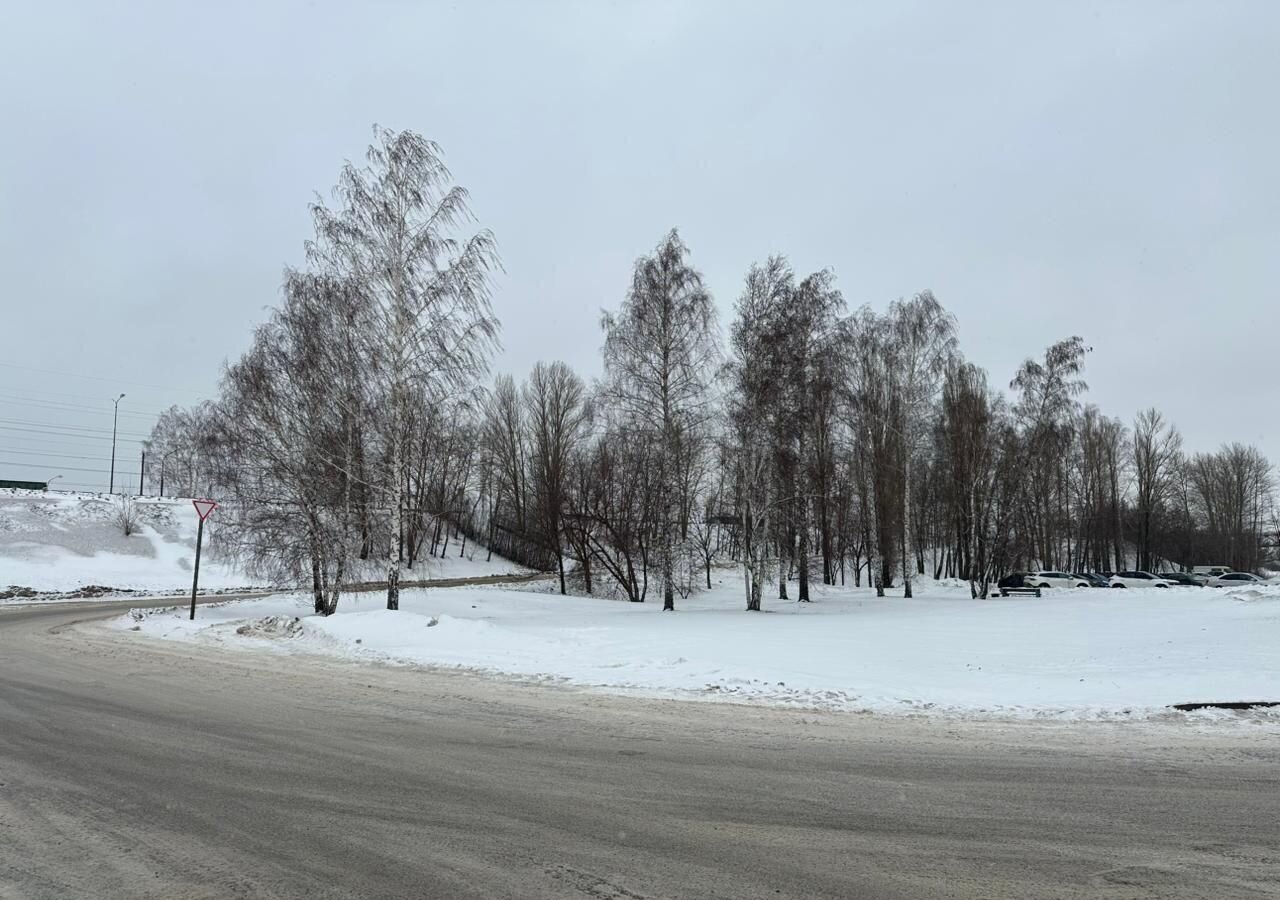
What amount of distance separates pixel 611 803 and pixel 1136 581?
50866 millimetres

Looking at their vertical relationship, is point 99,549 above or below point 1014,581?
above

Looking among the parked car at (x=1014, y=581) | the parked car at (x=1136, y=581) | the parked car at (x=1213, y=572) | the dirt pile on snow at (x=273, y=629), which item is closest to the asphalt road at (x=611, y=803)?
the dirt pile on snow at (x=273, y=629)

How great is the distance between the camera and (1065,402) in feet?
120

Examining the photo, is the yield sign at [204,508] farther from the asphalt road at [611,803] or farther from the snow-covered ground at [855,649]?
the asphalt road at [611,803]

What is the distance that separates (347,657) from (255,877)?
35.6ft

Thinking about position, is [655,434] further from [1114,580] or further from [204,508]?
[1114,580]

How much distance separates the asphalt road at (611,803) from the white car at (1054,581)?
38.7m

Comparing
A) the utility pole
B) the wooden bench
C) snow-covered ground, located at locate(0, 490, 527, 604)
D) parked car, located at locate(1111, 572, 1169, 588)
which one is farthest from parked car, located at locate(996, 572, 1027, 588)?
the utility pole

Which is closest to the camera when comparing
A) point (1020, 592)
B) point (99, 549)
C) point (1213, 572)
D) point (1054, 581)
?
point (1020, 592)

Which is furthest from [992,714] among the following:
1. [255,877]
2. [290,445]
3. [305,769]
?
[290,445]

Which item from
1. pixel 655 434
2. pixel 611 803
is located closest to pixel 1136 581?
pixel 655 434

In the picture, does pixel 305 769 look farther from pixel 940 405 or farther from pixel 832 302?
pixel 940 405

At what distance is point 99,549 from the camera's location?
45094 millimetres

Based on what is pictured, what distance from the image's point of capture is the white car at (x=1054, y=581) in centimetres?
4350
